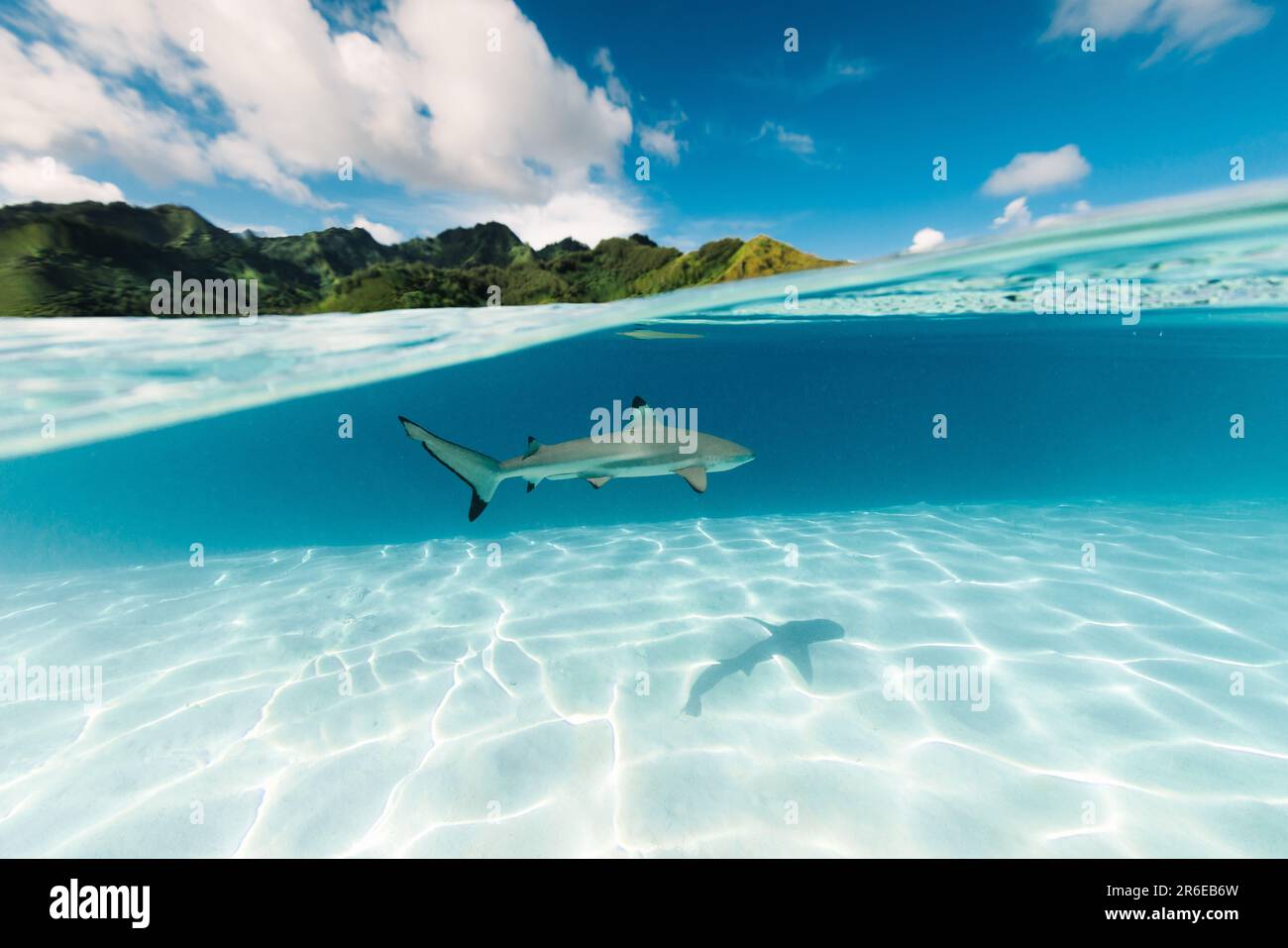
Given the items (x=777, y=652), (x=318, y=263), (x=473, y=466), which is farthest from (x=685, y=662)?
(x=318, y=263)

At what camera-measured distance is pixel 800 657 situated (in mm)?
5617

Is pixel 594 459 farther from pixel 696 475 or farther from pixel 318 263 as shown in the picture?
pixel 318 263

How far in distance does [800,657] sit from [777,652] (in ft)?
0.82

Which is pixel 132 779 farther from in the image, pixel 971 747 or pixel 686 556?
pixel 686 556

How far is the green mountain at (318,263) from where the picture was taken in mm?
9484

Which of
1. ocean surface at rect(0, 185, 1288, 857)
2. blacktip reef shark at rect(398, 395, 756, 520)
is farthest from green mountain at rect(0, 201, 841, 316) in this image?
blacktip reef shark at rect(398, 395, 756, 520)

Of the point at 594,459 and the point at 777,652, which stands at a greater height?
the point at 594,459

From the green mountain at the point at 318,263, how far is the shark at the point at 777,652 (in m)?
9.53

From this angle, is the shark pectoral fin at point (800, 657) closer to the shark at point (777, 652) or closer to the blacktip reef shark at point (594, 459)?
the shark at point (777, 652)


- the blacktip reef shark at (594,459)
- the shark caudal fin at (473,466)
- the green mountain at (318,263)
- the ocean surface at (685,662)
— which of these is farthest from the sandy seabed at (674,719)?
the green mountain at (318,263)

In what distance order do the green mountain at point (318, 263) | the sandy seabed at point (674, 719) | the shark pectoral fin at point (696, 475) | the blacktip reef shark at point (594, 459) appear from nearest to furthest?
the sandy seabed at point (674, 719)
the blacktip reef shark at point (594, 459)
the shark pectoral fin at point (696, 475)
the green mountain at point (318, 263)

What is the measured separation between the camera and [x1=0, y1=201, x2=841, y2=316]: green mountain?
948 cm
